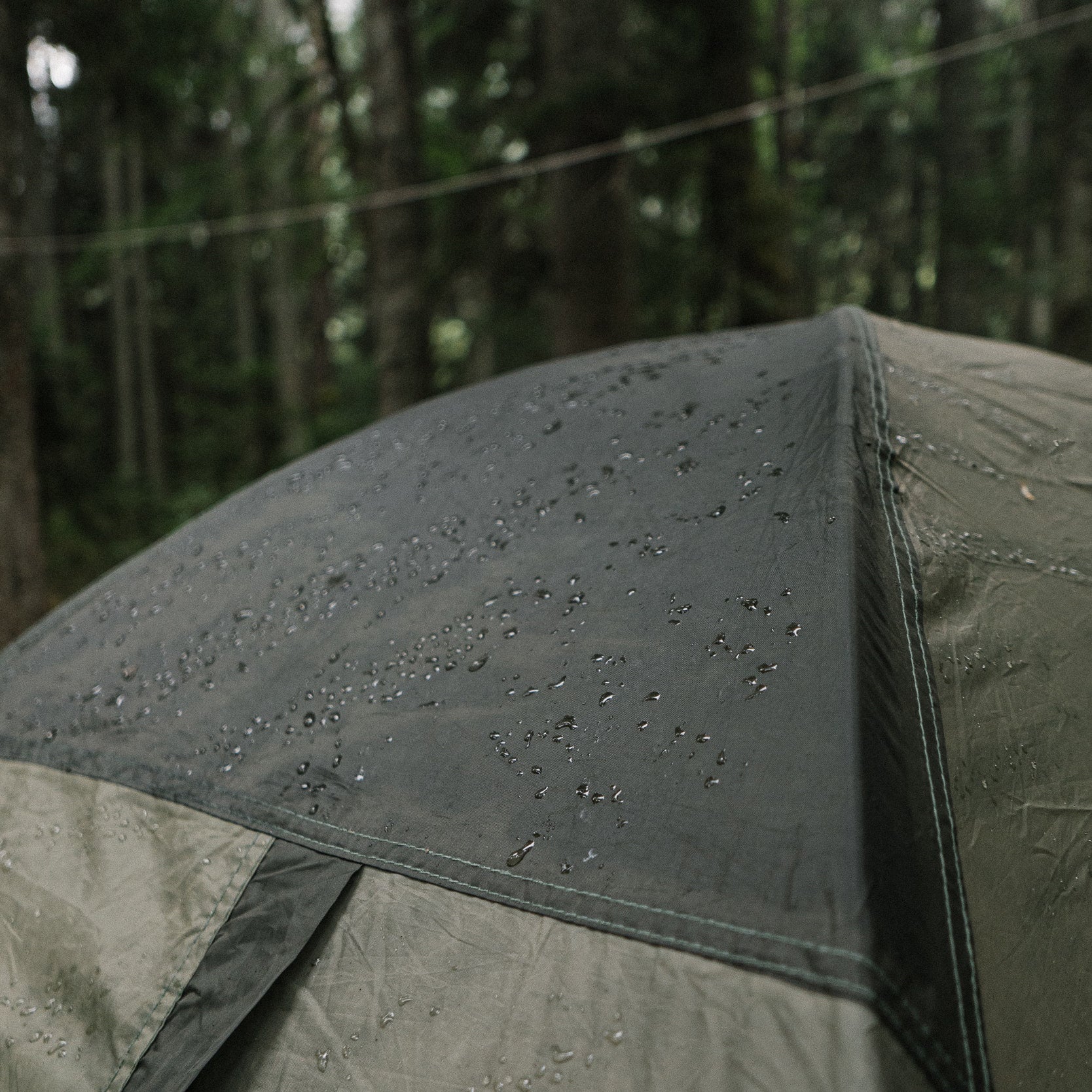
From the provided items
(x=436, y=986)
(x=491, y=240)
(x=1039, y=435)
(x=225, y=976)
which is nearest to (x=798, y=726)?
(x=436, y=986)

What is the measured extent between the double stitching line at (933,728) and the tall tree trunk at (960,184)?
8832mm

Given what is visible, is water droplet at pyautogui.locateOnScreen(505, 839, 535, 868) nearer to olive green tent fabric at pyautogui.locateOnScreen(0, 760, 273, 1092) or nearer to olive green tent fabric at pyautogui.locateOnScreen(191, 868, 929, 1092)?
olive green tent fabric at pyautogui.locateOnScreen(191, 868, 929, 1092)

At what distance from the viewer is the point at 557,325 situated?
7.00 metres

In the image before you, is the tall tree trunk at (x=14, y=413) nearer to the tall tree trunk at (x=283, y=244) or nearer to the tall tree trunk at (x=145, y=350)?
the tall tree trunk at (x=283, y=244)

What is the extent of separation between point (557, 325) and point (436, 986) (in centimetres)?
628

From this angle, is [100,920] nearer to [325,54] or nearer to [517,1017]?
[517,1017]

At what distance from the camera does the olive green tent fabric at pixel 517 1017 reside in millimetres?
Result: 927

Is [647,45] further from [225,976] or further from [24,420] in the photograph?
[225,976]

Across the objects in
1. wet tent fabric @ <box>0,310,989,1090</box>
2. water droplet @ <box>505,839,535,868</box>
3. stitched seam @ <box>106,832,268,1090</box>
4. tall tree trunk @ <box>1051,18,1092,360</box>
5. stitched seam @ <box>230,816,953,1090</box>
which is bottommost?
stitched seam @ <box>106,832,268,1090</box>

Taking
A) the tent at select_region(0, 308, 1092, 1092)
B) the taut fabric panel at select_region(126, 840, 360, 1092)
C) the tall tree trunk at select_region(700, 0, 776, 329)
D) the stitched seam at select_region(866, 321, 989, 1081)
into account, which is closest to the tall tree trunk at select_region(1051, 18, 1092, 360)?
the tall tree trunk at select_region(700, 0, 776, 329)

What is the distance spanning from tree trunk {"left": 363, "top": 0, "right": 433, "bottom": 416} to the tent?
17.2 ft

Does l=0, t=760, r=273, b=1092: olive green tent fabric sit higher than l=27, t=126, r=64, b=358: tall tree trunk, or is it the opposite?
l=27, t=126, r=64, b=358: tall tree trunk

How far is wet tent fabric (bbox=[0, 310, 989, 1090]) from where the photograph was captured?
1023mm

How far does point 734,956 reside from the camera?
3.28 ft
